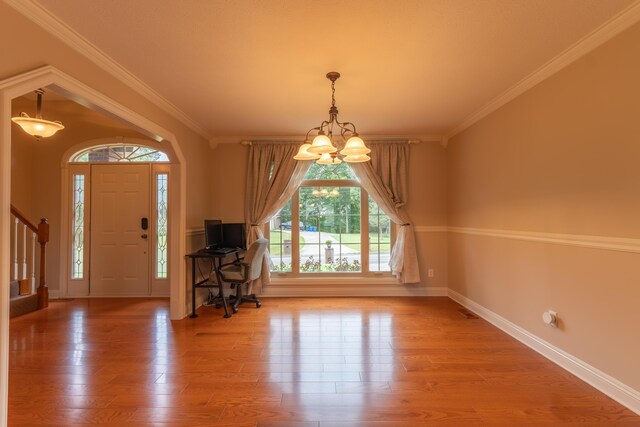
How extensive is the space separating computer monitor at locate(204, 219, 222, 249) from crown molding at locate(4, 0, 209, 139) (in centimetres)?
145

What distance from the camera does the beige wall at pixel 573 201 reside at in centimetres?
193

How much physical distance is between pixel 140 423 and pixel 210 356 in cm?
85

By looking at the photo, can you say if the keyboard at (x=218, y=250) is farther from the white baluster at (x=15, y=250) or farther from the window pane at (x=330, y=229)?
the white baluster at (x=15, y=250)

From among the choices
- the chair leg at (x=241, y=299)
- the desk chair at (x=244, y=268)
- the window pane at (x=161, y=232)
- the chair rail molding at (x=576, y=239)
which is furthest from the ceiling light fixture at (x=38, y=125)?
the chair rail molding at (x=576, y=239)

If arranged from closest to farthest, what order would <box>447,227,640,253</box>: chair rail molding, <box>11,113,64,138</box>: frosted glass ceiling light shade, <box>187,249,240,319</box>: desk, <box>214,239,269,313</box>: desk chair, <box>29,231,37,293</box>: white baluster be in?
<box>447,227,640,253</box>: chair rail molding, <box>11,113,64,138</box>: frosted glass ceiling light shade, <box>187,249,240,319</box>: desk, <box>214,239,269,313</box>: desk chair, <box>29,231,37,293</box>: white baluster

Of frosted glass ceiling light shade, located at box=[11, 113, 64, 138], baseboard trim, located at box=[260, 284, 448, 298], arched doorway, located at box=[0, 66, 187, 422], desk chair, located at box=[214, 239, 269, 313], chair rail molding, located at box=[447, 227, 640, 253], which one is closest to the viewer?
arched doorway, located at box=[0, 66, 187, 422]

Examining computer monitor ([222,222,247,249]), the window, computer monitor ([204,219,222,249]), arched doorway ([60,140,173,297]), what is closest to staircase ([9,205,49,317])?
arched doorway ([60,140,173,297])

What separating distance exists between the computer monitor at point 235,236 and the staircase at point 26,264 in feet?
7.99

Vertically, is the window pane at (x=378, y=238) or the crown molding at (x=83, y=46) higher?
the crown molding at (x=83, y=46)

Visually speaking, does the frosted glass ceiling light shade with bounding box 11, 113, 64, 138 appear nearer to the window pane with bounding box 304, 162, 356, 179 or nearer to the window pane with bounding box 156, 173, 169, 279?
the window pane with bounding box 156, 173, 169, 279

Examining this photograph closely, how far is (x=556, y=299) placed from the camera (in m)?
2.51

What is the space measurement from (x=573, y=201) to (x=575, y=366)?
1.27 meters

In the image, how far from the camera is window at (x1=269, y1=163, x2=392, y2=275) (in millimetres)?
4770

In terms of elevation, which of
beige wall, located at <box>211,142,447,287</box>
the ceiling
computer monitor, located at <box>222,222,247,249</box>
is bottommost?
computer monitor, located at <box>222,222,247,249</box>
